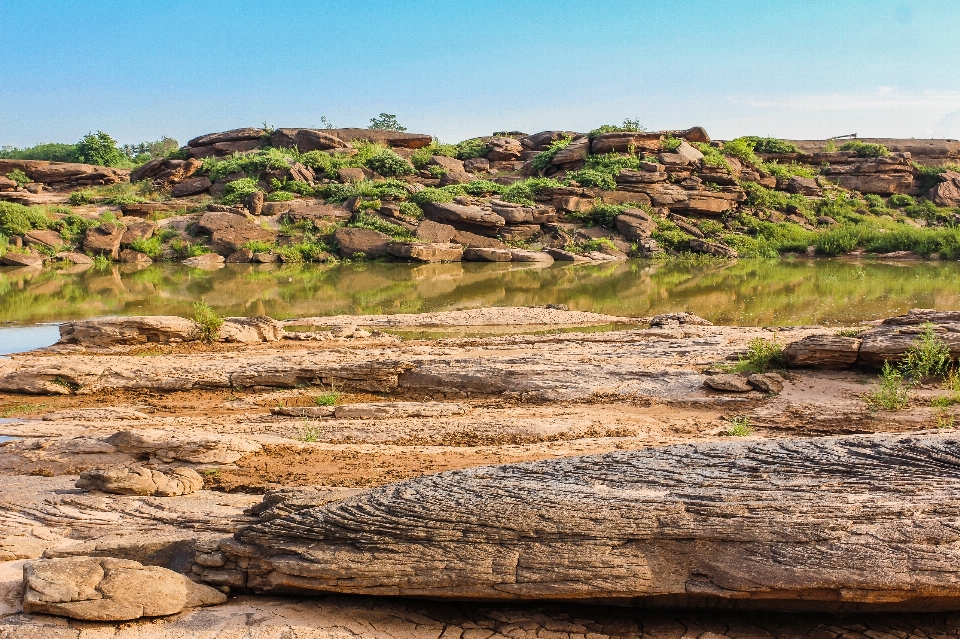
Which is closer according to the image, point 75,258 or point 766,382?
point 766,382

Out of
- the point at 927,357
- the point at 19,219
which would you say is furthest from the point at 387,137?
the point at 927,357

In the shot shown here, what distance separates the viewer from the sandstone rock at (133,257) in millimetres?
28359

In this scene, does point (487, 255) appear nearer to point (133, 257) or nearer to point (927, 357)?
point (133, 257)

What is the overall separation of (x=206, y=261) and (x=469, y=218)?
32.4ft

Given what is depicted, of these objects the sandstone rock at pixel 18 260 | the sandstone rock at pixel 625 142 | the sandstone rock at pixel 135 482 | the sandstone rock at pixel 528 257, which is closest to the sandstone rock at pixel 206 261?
the sandstone rock at pixel 18 260

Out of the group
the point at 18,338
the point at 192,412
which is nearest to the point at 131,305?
the point at 18,338

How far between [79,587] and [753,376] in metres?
6.74

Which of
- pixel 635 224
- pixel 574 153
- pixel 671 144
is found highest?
pixel 671 144

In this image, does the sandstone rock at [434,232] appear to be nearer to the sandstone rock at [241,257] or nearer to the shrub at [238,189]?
the sandstone rock at [241,257]

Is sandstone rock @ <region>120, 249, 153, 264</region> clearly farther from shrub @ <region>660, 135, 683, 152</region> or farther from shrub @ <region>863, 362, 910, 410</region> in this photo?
shrub @ <region>863, 362, 910, 410</region>

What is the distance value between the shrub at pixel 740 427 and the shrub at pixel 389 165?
32406mm

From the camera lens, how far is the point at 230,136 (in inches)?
1655

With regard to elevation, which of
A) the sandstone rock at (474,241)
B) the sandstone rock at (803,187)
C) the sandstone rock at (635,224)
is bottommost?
the sandstone rock at (474,241)

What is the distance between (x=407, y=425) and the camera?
292 inches
